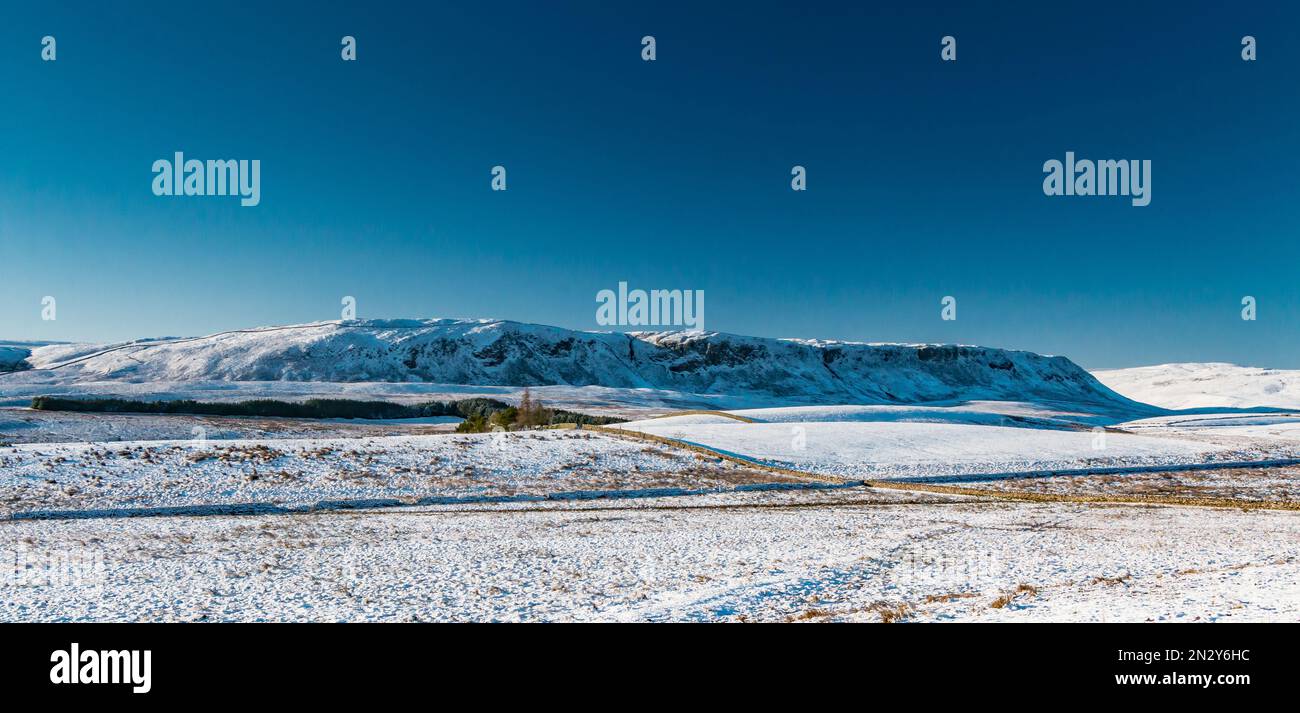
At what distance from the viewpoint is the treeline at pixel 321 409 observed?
77.2 m

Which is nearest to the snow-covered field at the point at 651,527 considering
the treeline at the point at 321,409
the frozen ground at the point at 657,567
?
the frozen ground at the point at 657,567

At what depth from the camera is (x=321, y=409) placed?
101000mm

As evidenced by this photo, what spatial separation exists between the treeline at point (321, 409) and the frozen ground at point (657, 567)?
45060 millimetres

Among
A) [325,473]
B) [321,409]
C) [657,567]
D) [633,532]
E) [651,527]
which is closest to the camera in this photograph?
[657,567]

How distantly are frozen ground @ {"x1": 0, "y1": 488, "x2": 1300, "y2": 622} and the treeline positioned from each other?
45060 mm

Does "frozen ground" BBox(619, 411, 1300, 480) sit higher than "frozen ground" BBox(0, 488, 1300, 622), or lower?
lower

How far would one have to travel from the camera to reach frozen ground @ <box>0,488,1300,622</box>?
11.6 metres

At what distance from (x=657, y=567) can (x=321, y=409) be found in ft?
320

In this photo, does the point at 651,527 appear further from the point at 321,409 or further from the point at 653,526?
the point at 321,409

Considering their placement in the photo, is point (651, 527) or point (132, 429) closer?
point (651, 527)

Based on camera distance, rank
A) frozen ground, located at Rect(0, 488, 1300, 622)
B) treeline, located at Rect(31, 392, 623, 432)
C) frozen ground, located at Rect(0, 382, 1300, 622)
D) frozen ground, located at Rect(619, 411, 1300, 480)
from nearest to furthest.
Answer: frozen ground, located at Rect(0, 488, 1300, 622) → frozen ground, located at Rect(0, 382, 1300, 622) → frozen ground, located at Rect(619, 411, 1300, 480) → treeline, located at Rect(31, 392, 623, 432)

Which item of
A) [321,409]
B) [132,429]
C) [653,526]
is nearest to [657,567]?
[653,526]

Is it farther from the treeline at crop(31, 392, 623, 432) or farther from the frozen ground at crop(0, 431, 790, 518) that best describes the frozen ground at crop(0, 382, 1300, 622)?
the treeline at crop(31, 392, 623, 432)

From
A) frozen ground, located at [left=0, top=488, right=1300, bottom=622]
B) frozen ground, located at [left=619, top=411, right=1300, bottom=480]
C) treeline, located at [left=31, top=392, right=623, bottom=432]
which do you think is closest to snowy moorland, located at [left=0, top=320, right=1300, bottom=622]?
frozen ground, located at [left=0, top=488, right=1300, bottom=622]
